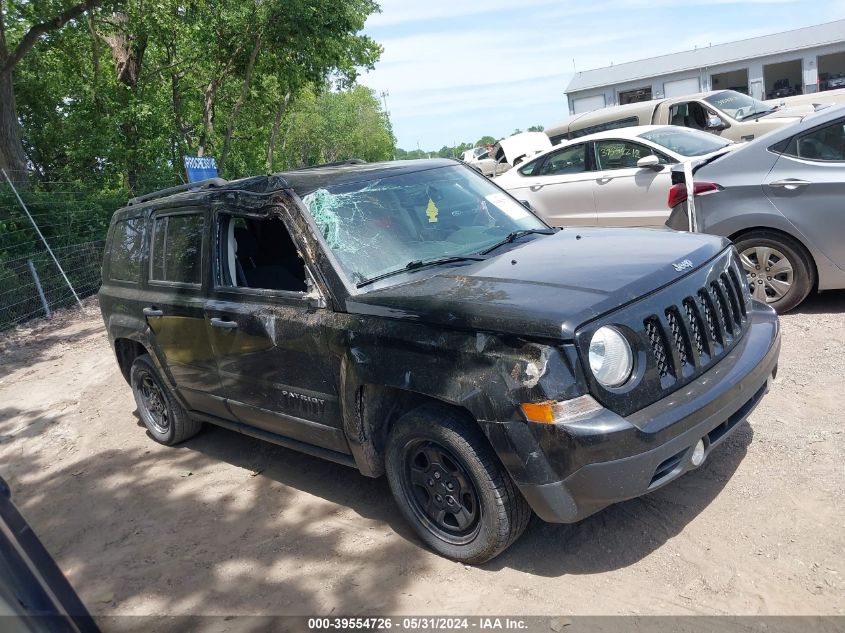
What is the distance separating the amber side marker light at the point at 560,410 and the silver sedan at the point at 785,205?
3907 mm

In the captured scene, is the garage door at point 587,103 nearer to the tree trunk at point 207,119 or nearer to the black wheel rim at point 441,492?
the tree trunk at point 207,119

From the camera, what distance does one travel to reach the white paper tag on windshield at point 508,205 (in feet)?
15.8

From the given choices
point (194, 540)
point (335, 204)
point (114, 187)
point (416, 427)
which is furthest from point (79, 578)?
point (114, 187)

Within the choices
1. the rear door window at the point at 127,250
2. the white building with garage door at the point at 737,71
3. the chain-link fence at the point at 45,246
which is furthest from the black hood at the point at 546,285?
the white building with garage door at the point at 737,71

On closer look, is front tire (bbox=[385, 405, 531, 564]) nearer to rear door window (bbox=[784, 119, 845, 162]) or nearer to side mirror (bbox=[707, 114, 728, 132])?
rear door window (bbox=[784, 119, 845, 162])

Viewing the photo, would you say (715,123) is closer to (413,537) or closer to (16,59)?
(413,537)

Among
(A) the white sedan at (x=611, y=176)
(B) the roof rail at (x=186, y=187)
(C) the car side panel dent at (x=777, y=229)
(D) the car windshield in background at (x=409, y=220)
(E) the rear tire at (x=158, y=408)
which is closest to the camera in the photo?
(D) the car windshield in background at (x=409, y=220)

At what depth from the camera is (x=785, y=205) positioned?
6031 millimetres

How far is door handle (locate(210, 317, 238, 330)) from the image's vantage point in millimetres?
4383

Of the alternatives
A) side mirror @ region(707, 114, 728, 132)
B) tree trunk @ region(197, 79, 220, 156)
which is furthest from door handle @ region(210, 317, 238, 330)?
tree trunk @ region(197, 79, 220, 156)

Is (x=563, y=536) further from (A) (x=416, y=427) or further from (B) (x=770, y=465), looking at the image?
(B) (x=770, y=465)

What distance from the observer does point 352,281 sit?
3816 mm

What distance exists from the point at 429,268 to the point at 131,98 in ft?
59.5

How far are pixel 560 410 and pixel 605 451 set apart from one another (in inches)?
9.4
